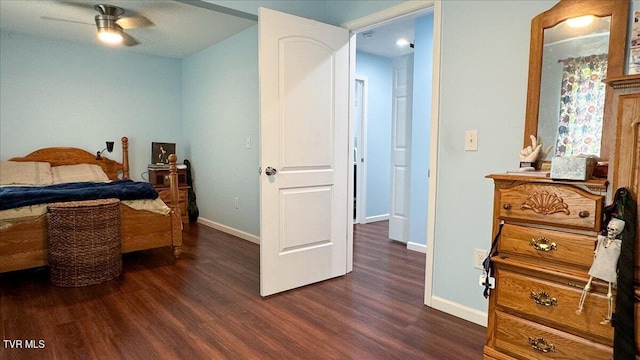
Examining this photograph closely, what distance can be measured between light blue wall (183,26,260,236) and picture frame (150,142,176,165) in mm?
300

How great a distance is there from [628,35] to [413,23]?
2494mm

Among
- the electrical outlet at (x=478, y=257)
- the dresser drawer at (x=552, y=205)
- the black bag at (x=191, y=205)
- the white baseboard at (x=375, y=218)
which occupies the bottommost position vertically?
the white baseboard at (x=375, y=218)

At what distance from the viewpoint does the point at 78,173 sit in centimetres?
430

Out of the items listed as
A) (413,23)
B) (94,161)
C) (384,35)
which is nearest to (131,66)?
(94,161)

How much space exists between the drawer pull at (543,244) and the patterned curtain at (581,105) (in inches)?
23.4

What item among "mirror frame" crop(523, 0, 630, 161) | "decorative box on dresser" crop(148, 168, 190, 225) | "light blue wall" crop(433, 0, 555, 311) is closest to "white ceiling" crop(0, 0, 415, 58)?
"light blue wall" crop(433, 0, 555, 311)

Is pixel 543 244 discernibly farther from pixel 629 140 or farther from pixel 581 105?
pixel 581 105

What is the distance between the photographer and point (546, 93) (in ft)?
6.05

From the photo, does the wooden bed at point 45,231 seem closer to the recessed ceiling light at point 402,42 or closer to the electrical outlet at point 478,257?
the electrical outlet at point 478,257

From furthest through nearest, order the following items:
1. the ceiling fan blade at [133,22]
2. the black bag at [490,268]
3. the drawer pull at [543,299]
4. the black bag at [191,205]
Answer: the black bag at [191,205] → the ceiling fan blade at [133,22] → the black bag at [490,268] → the drawer pull at [543,299]

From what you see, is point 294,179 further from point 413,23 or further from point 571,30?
point 413,23

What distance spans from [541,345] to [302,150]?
182cm

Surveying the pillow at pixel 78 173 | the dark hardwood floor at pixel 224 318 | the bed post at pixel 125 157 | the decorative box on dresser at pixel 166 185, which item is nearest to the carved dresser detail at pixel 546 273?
the dark hardwood floor at pixel 224 318

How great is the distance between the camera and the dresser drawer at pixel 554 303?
1274 mm
